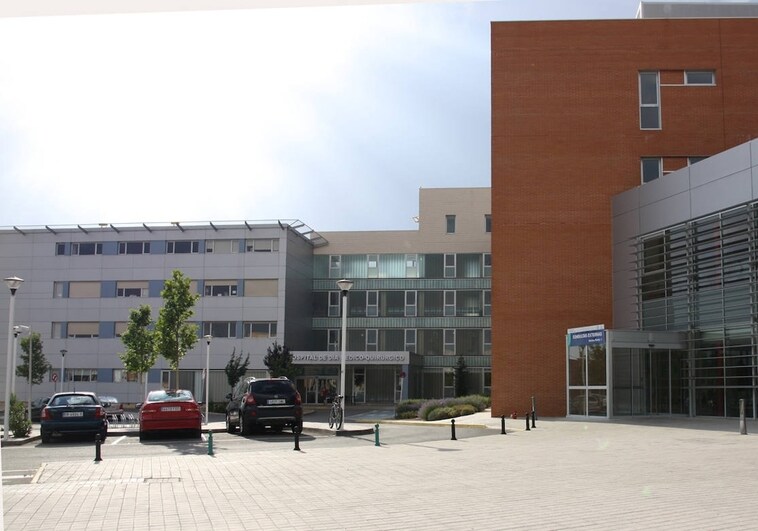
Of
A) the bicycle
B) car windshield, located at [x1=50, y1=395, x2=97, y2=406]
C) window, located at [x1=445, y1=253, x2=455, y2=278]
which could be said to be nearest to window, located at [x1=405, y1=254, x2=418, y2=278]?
window, located at [x1=445, y1=253, x2=455, y2=278]

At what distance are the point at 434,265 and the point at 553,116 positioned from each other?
27807 millimetres

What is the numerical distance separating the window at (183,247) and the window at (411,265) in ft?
51.7

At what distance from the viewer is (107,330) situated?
59.0 meters

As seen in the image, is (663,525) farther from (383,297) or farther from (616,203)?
(383,297)

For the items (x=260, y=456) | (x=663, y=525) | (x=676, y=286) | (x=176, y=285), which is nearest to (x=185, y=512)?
(x=663, y=525)

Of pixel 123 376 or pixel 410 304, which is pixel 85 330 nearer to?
pixel 123 376

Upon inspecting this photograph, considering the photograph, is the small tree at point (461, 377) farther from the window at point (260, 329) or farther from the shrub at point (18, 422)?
the shrub at point (18, 422)

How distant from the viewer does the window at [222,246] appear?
58.3 meters

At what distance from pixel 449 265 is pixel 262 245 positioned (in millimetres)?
14226

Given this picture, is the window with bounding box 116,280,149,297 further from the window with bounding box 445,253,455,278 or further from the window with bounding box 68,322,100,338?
the window with bounding box 445,253,455,278

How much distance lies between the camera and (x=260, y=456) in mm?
16062

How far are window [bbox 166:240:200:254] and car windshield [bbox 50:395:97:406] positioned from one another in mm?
36996

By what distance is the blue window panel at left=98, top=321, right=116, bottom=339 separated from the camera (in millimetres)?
58812

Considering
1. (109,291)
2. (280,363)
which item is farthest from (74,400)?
(109,291)
